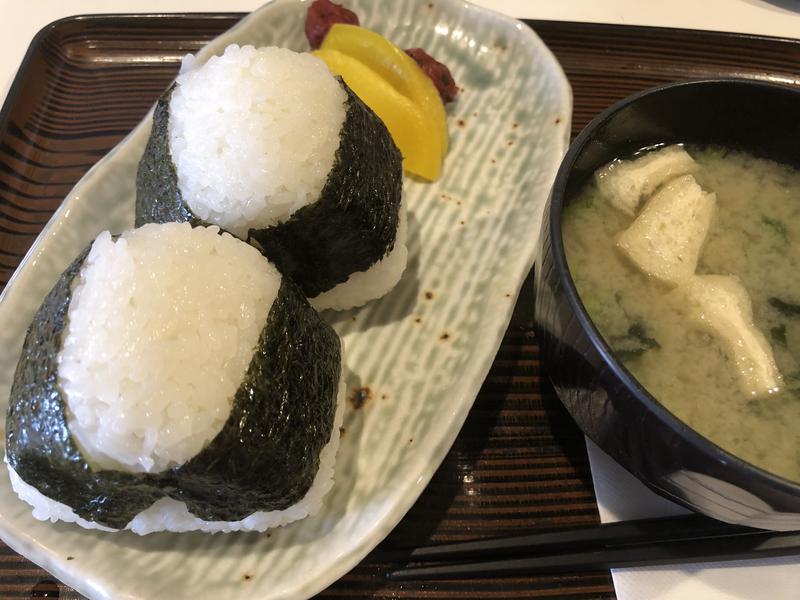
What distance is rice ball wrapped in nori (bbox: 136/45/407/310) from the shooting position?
4.08ft

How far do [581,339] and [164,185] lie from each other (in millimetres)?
876

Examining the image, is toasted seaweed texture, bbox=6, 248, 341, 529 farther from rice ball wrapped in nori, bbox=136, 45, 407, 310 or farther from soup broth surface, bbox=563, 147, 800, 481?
soup broth surface, bbox=563, 147, 800, 481

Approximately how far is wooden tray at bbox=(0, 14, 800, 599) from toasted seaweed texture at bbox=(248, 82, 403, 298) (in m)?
0.38

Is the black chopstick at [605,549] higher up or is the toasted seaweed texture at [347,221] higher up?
the toasted seaweed texture at [347,221]

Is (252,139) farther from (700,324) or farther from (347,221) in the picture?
(700,324)

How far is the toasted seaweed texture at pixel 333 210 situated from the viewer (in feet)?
4.19

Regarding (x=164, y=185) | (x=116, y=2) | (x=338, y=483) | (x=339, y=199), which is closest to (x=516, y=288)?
(x=339, y=199)

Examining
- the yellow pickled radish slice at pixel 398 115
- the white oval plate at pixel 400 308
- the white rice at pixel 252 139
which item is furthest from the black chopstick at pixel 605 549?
the yellow pickled radish slice at pixel 398 115

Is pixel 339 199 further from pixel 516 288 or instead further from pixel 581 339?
pixel 581 339

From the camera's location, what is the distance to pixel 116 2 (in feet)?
6.89

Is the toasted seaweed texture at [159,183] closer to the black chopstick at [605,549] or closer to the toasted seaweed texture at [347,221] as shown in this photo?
the toasted seaweed texture at [347,221]

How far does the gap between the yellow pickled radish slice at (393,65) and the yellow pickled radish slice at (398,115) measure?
32 millimetres

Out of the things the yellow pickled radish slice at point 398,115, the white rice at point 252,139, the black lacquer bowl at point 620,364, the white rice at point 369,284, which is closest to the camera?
the black lacquer bowl at point 620,364

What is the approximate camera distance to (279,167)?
4.05ft
